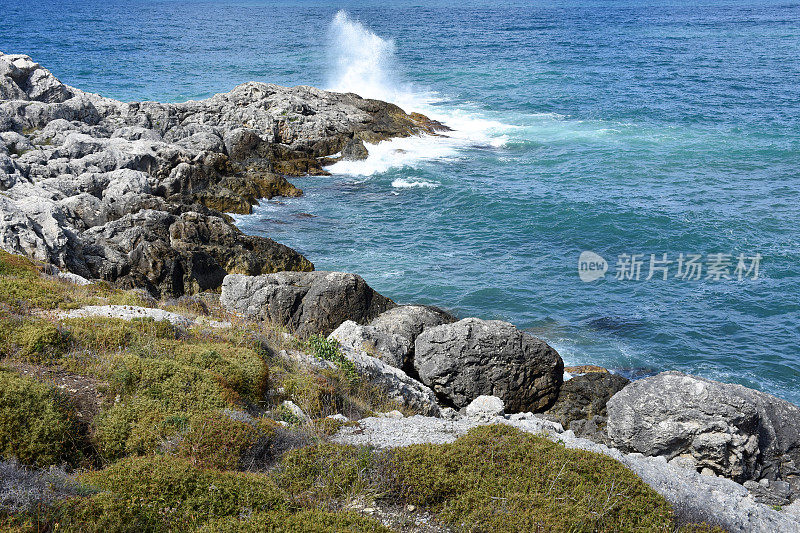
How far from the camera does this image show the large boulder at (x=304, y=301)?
19984 millimetres

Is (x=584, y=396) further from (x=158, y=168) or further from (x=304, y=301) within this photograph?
(x=158, y=168)

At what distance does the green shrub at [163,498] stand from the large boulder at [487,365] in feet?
32.5

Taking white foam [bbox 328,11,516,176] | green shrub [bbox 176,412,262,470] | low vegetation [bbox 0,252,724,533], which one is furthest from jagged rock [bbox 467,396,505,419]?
white foam [bbox 328,11,516,176]

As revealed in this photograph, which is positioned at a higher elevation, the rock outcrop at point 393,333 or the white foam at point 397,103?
the white foam at point 397,103

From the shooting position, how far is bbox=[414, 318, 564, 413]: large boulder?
18.0 metres

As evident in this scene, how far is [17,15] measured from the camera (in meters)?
152

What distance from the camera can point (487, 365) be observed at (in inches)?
711

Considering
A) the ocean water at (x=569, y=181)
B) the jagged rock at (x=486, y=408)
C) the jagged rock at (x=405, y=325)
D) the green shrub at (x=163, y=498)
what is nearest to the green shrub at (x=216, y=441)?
the green shrub at (x=163, y=498)

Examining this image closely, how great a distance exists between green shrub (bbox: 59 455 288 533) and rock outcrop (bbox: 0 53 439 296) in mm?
14100

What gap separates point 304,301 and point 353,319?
1855 millimetres

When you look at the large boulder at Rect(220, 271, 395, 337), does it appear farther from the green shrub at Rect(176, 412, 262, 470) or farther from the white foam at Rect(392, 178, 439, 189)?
the white foam at Rect(392, 178, 439, 189)

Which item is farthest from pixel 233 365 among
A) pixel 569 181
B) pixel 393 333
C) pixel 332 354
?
pixel 569 181

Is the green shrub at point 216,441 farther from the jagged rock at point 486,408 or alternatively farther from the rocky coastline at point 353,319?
the jagged rock at point 486,408

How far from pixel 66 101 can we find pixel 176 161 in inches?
395
